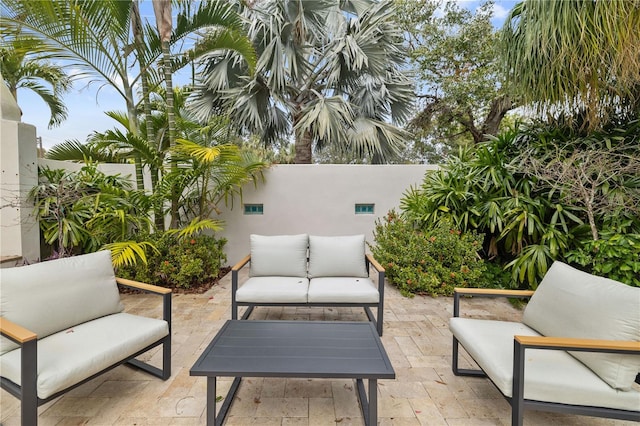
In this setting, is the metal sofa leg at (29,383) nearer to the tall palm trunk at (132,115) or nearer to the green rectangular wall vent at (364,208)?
the tall palm trunk at (132,115)

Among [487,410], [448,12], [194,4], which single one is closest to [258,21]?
[194,4]

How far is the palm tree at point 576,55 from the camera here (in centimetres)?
254

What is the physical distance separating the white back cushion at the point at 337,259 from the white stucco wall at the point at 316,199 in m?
2.08

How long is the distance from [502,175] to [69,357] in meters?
4.62

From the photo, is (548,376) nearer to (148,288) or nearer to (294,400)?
(294,400)

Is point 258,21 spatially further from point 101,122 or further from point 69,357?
point 69,357

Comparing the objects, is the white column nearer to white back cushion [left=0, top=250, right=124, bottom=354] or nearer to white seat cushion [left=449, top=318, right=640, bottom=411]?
white back cushion [left=0, top=250, right=124, bottom=354]

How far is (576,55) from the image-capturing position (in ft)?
9.04

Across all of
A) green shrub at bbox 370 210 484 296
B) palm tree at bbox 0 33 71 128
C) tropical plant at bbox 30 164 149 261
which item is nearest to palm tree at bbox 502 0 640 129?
green shrub at bbox 370 210 484 296

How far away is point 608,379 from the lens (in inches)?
60.4

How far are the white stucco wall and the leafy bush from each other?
1225mm

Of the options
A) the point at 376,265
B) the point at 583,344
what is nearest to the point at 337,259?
the point at 376,265

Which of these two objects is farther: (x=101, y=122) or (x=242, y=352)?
(x=101, y=122)

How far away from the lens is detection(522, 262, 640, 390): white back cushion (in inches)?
60.2
